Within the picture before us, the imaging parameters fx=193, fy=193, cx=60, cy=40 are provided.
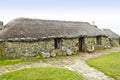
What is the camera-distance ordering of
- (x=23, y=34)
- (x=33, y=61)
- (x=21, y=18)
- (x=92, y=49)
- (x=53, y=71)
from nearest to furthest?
1. (x=53, y=71)
2. (x=33, y=61)
3. (x=23, y=34)
4. (x=21, y=18)
5. (x=92, y=49)

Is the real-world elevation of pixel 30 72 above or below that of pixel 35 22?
below

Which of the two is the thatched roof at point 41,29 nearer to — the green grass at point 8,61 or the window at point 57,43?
the window at point 57,43

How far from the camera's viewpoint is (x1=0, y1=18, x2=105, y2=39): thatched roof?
22000 millimetres

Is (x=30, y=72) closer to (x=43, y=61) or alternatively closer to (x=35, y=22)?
(x=43, y=61)

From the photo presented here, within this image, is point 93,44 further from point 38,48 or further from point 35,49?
point 35,49

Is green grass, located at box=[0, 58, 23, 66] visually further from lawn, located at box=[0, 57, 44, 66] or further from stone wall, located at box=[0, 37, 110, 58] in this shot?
stone wall, located at box=[0, 37, 110, 58]

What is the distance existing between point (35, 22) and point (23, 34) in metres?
3.99

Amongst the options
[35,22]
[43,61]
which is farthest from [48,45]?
[35,22]

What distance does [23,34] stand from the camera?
21.9 meters

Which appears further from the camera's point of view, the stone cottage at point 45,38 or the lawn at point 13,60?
the stone cottage at point 45,38

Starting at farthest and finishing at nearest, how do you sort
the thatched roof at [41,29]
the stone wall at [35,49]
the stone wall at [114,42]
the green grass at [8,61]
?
the stone wall at [114,42] → the thatched roof at [41,29] → the stone wall at [35,49] → the green grass at [8,61]

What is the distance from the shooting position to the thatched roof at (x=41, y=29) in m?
22.0

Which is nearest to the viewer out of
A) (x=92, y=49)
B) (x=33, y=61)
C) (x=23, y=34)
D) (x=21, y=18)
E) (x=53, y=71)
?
(x=53, y=71)

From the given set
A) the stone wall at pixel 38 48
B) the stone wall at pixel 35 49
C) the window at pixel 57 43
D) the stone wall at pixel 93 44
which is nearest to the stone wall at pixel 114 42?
the stone wall at pixel 93 44
